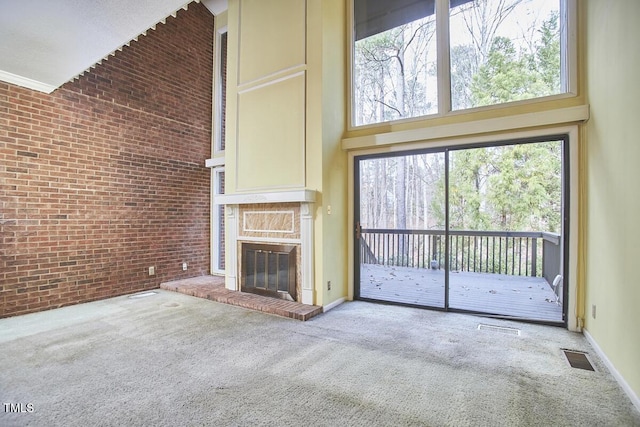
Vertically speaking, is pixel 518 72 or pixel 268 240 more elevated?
pixel 518 72

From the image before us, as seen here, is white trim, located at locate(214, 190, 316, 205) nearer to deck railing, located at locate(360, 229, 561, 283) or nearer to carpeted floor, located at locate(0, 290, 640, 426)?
carpeted floor, located at locate(0, 290, 640, 426)

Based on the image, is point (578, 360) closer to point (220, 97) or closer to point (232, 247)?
point (232, 247)

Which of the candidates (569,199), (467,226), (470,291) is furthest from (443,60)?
(470,291)

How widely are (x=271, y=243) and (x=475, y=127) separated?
2.97m

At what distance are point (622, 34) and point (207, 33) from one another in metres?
6.12

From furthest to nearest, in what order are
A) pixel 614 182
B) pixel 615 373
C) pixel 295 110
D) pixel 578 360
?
pixel 295 110
pixel 578 360
pixel 614 182
pixel 615 373

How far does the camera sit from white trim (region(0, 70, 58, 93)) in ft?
11.5

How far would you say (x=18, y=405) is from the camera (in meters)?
1.95

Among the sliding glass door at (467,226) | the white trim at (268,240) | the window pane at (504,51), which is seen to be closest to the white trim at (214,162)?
the white trim at (268,240)

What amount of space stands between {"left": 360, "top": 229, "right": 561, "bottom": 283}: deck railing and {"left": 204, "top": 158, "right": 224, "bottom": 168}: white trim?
295cm

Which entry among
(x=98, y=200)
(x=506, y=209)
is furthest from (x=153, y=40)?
(x=506, y=209)

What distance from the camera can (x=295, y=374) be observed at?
2.37 m

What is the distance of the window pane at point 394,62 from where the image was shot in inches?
161

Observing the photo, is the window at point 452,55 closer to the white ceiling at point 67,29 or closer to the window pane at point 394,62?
the window pane at point 394,62
